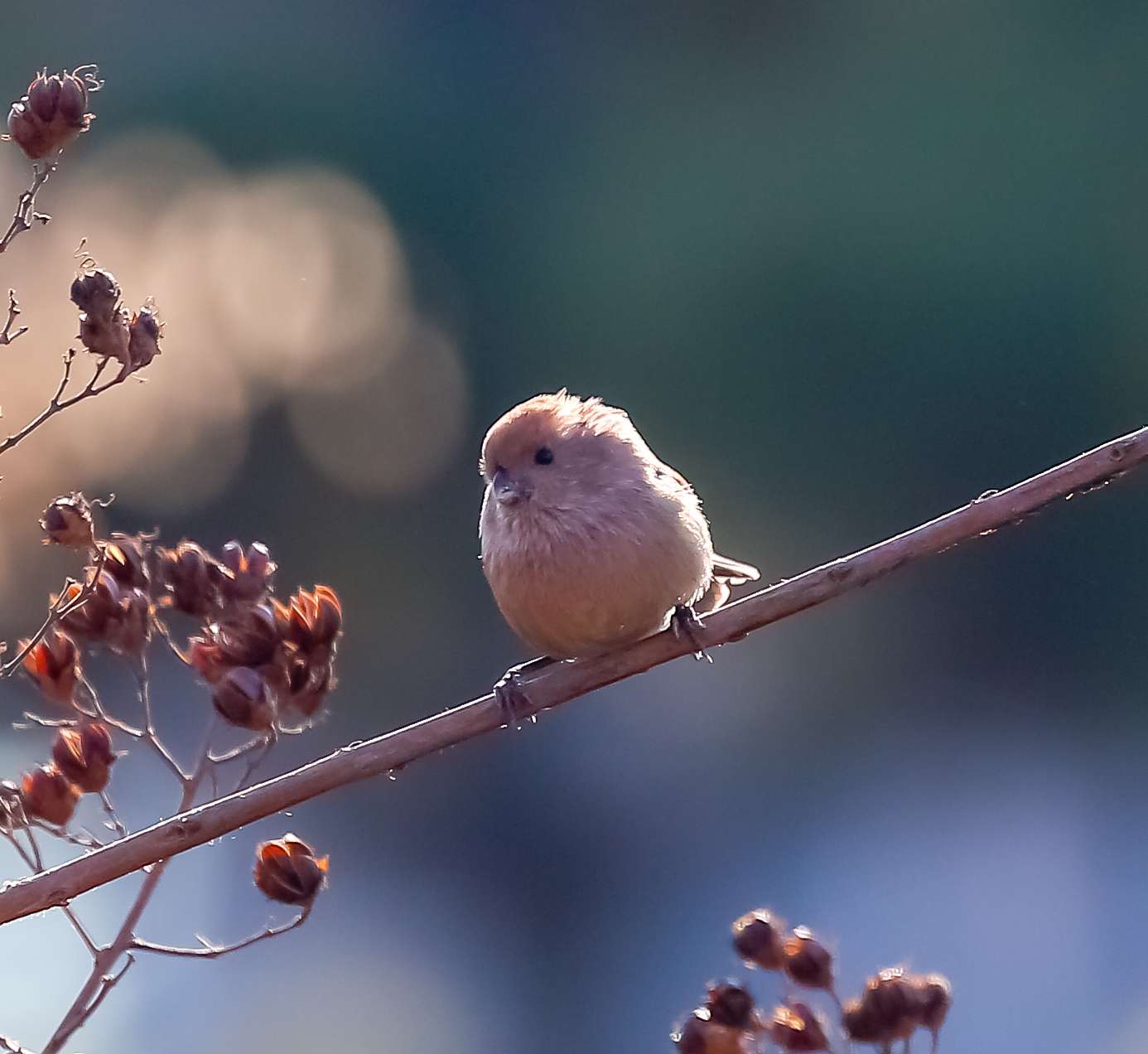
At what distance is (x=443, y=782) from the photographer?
6.68 metres

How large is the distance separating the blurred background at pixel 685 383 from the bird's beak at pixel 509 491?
11.4 feet

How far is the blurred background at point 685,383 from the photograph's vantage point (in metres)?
6.62

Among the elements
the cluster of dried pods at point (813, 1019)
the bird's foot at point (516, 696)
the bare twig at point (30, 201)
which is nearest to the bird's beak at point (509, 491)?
the bird's foot at point (516, 696)

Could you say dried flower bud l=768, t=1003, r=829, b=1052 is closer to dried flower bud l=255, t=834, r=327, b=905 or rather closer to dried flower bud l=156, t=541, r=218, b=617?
dried flower bud l=255, t=834, r=327, b=905

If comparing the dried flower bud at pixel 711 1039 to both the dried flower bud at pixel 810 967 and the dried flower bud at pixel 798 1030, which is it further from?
the dried flower bud at pixel 810 967

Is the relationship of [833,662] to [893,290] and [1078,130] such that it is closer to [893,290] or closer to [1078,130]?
[893,290]

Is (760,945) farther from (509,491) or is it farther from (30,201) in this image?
(509,491)

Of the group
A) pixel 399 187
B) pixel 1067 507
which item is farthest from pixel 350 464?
pixel 1067 507

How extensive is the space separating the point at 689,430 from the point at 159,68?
10.5 ft

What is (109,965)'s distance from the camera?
1845mm

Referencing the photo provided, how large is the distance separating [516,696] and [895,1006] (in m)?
1.12

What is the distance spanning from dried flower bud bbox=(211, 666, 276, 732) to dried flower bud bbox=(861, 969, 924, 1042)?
75 centimetres

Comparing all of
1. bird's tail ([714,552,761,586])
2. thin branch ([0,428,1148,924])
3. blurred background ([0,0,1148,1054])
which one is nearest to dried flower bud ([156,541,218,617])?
thin branch ([0,428,1148,924])

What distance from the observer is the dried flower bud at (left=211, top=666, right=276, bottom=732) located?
6.16 feet
